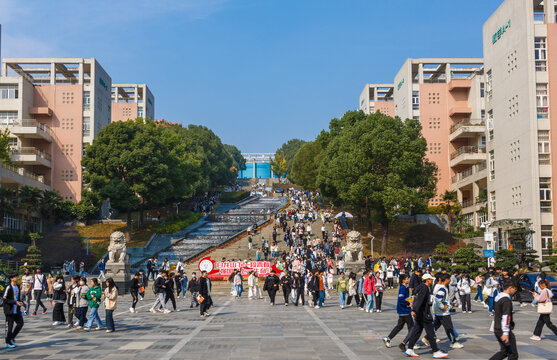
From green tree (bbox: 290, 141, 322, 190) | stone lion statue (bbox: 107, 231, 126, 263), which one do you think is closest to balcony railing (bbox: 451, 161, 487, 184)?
green tree (bbox: 290, 141, 322, 190)

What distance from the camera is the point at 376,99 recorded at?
88625mm

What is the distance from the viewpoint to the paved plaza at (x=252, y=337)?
12.8m

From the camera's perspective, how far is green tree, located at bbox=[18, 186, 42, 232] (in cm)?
5181

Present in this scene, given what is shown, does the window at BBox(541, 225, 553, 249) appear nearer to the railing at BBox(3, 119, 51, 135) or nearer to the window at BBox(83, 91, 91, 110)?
the railing at BBox(3, 119, 51, 135)

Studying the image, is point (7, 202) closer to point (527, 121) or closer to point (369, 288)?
point (369, 288)

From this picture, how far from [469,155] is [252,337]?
48.7 metres

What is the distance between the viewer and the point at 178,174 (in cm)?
6059

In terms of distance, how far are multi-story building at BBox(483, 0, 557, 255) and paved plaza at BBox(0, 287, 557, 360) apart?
2130cm

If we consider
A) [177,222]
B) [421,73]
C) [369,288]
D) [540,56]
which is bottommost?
[369,288]

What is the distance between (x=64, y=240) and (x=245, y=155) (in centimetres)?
11536

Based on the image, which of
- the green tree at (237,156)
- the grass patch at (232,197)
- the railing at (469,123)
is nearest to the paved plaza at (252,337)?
the railing at (469,123)

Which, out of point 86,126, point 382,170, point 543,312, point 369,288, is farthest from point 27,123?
point 543,312

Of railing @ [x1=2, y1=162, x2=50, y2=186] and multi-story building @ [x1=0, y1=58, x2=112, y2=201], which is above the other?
multi-story building @ [x1=0, y1=58, x2=112, y2=201]

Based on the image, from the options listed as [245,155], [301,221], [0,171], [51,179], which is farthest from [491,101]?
[245,155]
